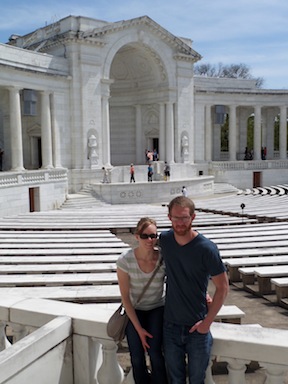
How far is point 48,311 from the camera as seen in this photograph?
16.9 feet

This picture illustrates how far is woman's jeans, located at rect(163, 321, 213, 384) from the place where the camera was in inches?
171

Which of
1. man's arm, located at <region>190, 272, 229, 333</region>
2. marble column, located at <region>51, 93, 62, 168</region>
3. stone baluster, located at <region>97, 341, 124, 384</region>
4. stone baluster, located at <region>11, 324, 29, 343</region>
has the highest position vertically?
marble column, located at <region>51, 93, 62, 168</region>

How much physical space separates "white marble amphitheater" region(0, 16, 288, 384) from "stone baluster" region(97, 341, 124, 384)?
12 millimetres

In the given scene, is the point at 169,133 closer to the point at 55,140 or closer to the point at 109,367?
the point at 55,140

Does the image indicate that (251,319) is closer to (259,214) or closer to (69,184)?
(259,214)

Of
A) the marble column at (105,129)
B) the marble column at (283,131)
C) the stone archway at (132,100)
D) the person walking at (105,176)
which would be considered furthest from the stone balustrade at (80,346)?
the marble column at (283,131)

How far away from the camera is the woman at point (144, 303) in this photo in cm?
466

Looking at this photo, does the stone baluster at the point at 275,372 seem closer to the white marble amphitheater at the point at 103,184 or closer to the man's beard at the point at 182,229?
the white marble amphitheater at the point at 103,184

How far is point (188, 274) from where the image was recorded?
435 centimetres

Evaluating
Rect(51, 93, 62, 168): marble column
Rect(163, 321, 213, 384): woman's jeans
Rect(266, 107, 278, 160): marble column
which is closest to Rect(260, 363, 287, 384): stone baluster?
Rect(163, 321, 213, 384): woman's jeans

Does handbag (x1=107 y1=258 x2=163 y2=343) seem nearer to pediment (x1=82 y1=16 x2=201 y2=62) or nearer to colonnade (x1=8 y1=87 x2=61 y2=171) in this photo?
colonnade (x1=8 y1=87 x2=61 y2=171)

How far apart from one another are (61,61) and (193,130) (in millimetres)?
17635

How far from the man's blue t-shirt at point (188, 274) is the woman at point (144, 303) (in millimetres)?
245

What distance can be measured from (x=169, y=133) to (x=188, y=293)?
41.8 metres
